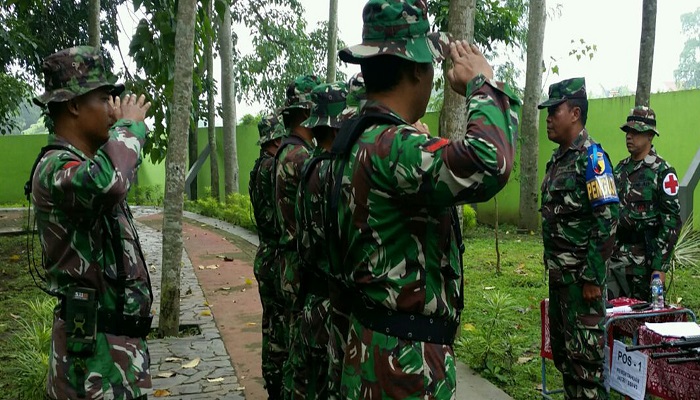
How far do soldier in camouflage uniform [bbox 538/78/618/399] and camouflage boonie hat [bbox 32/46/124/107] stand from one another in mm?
2818

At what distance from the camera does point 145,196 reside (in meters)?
24.3

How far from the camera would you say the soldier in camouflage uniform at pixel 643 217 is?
517 centimetres

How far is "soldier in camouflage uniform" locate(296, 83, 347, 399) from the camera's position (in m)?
2.53

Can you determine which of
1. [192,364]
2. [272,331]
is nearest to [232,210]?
[192,364]

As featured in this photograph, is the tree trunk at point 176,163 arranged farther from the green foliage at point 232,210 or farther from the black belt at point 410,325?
the green foliage at point 232,210

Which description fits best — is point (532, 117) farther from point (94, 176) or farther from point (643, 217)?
point (94, 176)

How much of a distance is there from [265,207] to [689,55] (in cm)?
8354

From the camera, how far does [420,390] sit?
200cm

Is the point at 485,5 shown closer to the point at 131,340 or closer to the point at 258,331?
the point at 258,331

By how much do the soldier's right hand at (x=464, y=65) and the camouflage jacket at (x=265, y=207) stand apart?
2.58m

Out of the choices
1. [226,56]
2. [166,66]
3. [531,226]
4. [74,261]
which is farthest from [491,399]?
[226,56]

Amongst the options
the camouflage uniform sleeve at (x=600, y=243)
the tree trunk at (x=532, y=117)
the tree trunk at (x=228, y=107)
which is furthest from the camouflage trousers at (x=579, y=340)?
the tree trunk at (x=228, y=107)

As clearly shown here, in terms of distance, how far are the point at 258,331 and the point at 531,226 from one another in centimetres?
819

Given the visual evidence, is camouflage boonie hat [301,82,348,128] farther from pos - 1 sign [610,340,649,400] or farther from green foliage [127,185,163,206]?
green foliage [127,185,163,206]
